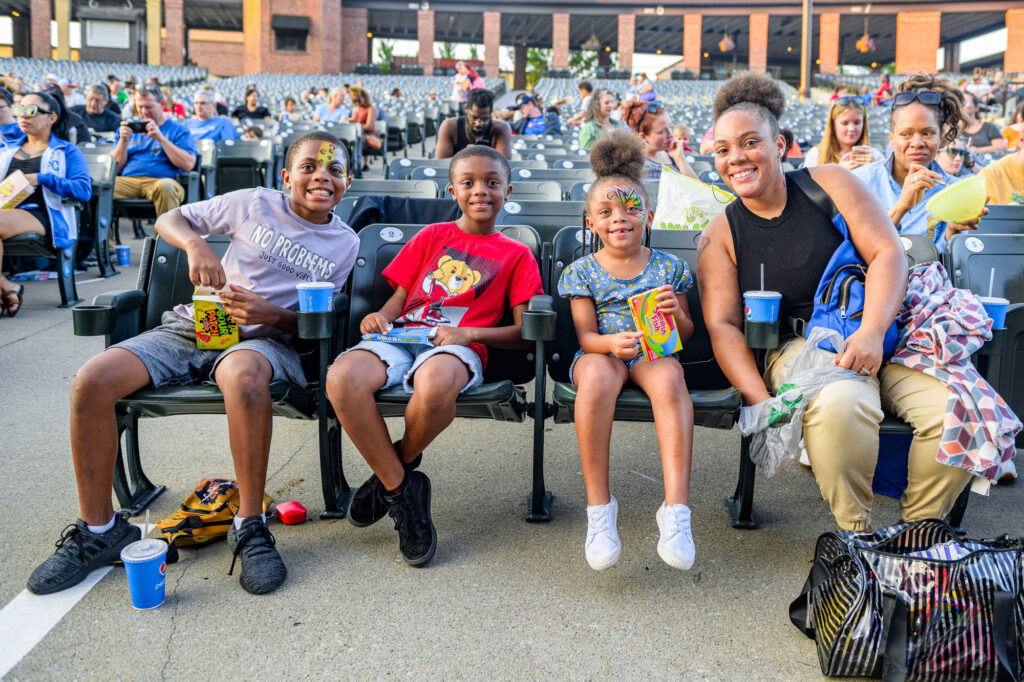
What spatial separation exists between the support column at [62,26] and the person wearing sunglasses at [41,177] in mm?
41019

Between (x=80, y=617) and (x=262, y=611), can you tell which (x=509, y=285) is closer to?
(x=262, y=611)

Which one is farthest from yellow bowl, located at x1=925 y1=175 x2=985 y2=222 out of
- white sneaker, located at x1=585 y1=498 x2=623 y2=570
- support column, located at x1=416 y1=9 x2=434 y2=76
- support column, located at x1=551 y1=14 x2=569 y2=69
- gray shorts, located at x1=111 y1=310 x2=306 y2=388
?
support column, located at x1=416 y1=9 x2=434 y2=76

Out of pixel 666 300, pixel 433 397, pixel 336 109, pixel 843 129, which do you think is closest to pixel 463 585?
pixel 433 397

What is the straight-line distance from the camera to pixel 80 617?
2.19 m

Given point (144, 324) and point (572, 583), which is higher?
point (144, 324)

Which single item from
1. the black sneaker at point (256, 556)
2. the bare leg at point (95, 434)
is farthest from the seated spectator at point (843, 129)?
the bare leg at point (95, 434)

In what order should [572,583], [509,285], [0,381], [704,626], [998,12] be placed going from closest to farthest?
[704,626] → [572,583] → [509,285] → [0,381] → [998,12]

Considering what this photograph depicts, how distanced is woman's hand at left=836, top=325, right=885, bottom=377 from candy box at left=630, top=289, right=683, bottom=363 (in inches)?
21.0

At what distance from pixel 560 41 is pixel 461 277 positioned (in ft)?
131

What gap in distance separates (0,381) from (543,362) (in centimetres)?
321

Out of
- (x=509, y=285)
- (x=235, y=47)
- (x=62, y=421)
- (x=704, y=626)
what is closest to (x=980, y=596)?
(x=704, y=626)

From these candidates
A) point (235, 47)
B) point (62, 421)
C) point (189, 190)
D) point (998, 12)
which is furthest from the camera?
point (235, 47)

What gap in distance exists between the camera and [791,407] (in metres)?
2.45

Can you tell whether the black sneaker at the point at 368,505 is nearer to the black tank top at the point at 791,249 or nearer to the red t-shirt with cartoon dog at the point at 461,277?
the red t-shirt with cartoon dog at the point at 461,277
